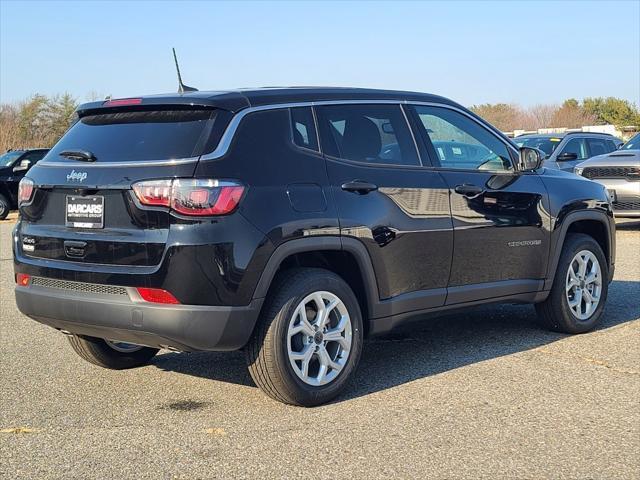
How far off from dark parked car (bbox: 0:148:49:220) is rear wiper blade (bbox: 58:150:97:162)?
18.7 metres

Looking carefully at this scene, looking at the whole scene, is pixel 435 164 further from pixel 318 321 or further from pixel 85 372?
pixel 85 372

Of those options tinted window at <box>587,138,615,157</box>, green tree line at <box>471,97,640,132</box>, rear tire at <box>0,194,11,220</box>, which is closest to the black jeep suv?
tinted window at <box>587,138,615,157</box>

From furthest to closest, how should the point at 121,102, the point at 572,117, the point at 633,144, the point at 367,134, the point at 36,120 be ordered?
the point at 572,117
the point at 36,120
the point at 633,144
the point at 367,134
the point at 121,102

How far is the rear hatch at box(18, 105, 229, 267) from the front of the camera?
456 cm

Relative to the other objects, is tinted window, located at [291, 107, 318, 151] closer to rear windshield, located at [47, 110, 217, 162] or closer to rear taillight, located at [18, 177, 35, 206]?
rear windshield, located at [47, 110, 217, 162]

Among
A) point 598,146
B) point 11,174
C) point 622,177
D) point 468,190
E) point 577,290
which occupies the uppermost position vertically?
point 468,190

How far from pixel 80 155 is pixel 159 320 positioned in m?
1.16

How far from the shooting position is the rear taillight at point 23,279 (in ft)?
16.7

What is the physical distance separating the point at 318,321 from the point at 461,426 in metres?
1.01

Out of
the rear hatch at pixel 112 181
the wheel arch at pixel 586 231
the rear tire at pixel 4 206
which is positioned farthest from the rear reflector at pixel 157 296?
the rear tire at pixel 4 206

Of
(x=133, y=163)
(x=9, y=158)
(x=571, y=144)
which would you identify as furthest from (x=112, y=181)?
(x=9, y=158)

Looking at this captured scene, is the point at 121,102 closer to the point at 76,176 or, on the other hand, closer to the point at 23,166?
the point at 76,176

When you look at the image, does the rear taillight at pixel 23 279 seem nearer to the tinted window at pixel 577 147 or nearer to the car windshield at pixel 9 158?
the tinted window at pixel 577 147

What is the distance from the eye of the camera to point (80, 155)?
499cm
